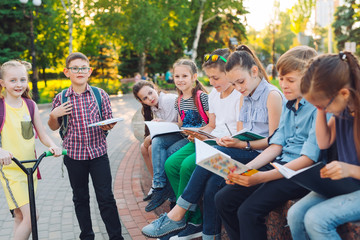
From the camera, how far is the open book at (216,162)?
89.2 inches

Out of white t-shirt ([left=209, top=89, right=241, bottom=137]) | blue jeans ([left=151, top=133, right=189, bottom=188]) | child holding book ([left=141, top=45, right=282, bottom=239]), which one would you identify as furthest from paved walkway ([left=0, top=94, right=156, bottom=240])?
white t-shirt ([left=209, top=89, right=241, bottom=137])

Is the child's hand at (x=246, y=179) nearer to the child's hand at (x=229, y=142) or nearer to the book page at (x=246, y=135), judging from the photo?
the book page at (x=246, y=135)

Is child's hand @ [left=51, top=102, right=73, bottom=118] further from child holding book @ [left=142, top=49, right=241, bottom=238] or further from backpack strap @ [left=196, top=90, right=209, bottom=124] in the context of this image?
backpack strap @ [left=196, top=90, right=209, bottom=124]

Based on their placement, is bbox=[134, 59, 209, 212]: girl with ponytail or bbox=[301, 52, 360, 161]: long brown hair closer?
bbox=[301, 52, 360, 161]: long brown hair

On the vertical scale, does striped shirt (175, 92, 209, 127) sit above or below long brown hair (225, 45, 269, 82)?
below

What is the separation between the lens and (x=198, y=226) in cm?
331

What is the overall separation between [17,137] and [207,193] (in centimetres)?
178

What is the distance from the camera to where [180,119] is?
15.1 ft

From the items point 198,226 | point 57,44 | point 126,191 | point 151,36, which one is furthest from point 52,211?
point 57,44

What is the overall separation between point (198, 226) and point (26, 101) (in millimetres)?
1995

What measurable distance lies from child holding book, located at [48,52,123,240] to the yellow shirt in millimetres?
239

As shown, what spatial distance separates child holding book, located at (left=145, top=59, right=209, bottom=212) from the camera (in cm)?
416

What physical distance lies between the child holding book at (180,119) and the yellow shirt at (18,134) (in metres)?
1.35

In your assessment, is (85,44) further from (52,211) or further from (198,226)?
(198,226)
